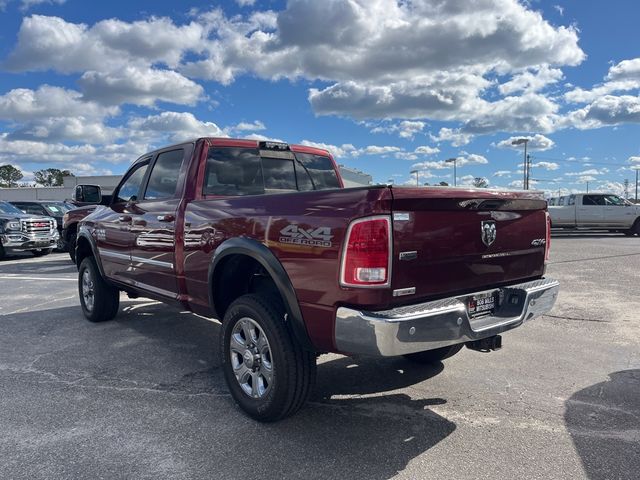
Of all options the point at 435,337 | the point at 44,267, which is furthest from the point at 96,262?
the point at 44,267

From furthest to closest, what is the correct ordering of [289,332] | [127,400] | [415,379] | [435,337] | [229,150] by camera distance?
[229,150] → [415,379] → [127,400] → [289,332] → [435,337]

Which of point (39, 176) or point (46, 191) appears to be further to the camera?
point (39, 176)

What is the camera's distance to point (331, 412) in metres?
3.66

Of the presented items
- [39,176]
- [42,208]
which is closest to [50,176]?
[39,176]

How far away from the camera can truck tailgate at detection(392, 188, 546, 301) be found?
295 cm

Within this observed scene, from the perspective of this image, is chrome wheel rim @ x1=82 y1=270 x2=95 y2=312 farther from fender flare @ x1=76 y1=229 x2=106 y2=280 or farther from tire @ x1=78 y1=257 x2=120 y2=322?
fender flare @ x1=76 y1=229 x2=106 y2=280

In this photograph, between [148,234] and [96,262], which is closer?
[148,234]

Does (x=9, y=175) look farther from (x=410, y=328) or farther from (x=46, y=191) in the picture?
(x=410, y=328)

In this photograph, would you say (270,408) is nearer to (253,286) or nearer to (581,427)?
(253,286)

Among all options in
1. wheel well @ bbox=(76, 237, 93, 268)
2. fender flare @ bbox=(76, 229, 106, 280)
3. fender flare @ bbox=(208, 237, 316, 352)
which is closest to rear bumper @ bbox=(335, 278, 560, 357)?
fender flare @ bbox=(208, 237, 316, 352)

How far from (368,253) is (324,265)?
29 cm

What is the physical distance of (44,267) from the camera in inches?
504

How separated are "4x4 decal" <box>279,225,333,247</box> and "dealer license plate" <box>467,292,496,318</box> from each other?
3.43ft

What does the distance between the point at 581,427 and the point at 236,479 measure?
2264 millimetres
